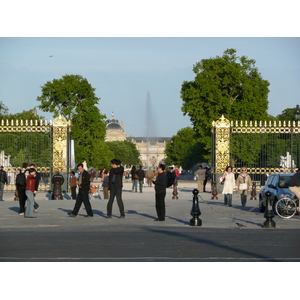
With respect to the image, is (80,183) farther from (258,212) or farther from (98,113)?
(98,113)

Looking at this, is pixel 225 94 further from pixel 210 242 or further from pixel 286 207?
pixel 210 242

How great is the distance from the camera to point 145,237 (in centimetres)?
1523

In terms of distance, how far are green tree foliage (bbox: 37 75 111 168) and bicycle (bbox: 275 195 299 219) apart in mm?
42604

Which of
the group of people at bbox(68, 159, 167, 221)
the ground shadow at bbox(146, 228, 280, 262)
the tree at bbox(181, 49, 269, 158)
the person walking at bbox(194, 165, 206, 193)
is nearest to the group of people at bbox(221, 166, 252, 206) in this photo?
the group of people at bbox(68, 159, 167, 221)

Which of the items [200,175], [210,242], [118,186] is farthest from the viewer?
[200,175]

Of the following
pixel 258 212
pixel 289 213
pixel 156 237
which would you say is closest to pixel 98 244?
pixel 156 237

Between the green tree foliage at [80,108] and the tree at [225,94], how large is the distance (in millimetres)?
9358

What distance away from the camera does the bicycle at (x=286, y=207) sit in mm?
21606

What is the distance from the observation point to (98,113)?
213 feet

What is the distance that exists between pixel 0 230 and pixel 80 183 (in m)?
4.23

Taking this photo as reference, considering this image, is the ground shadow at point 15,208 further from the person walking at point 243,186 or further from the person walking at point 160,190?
the person walking at point 243,186

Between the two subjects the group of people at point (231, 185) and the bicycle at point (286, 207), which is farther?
the group of people at point (231, 185)

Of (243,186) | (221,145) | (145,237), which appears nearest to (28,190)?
(145,237)

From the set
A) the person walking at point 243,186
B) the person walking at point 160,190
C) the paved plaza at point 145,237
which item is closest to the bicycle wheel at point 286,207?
the paved plaza at point 145,237
